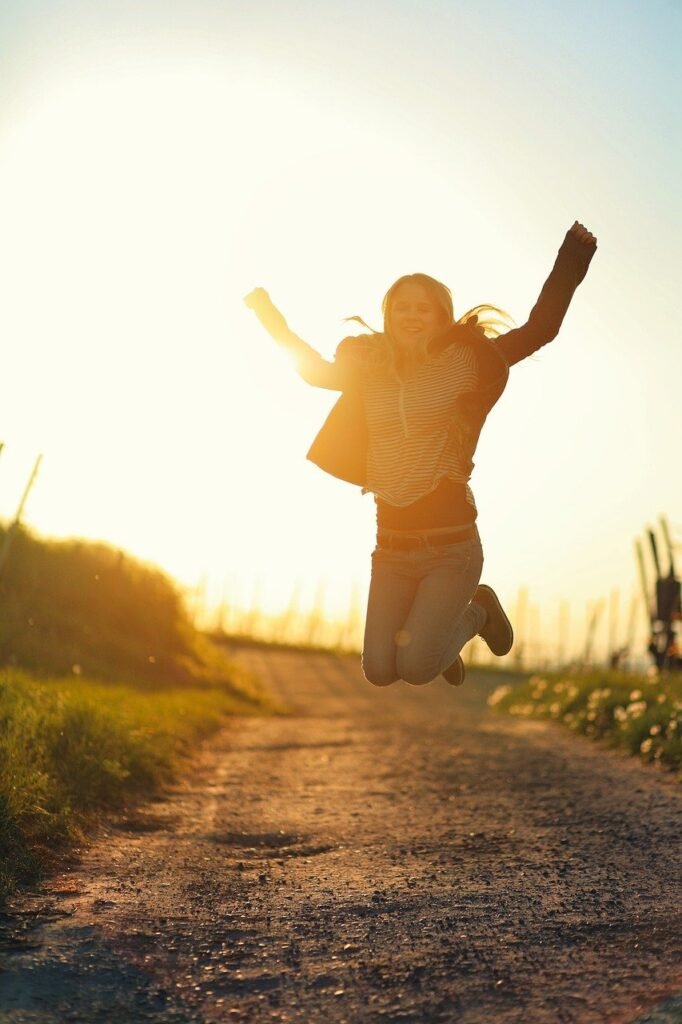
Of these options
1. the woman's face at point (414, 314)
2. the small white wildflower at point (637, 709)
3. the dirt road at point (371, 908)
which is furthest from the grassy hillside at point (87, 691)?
the small white wildflower at point (637, 709)

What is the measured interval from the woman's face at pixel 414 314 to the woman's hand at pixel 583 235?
0.72 meters

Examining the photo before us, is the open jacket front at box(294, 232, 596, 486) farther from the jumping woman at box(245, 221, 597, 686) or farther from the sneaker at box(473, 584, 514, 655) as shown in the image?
the sneaker at box(473, 584, 514, 655)

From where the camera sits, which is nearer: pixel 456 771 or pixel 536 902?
pixel 536 902

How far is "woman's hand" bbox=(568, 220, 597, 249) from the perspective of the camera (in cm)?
443

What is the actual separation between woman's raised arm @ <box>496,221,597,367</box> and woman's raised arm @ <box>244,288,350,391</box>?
844 millimetres

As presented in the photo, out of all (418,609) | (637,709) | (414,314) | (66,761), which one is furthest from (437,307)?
(637,709)

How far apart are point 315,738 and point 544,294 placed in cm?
649

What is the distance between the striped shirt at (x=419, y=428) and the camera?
4.37 m

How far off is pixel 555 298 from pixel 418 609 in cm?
159

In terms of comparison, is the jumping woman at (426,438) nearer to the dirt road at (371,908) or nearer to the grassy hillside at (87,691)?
the dirt road at (371,908)

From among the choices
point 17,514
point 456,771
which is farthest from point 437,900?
point 17,514

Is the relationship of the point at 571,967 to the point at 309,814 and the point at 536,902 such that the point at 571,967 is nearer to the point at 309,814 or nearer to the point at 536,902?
the point at 536,902

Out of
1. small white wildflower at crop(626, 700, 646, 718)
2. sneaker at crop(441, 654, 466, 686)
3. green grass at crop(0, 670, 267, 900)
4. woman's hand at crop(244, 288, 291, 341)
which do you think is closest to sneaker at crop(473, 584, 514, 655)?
sneaker at crop(441, 654, 466, 686)

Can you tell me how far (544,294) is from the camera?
4.41 meters
